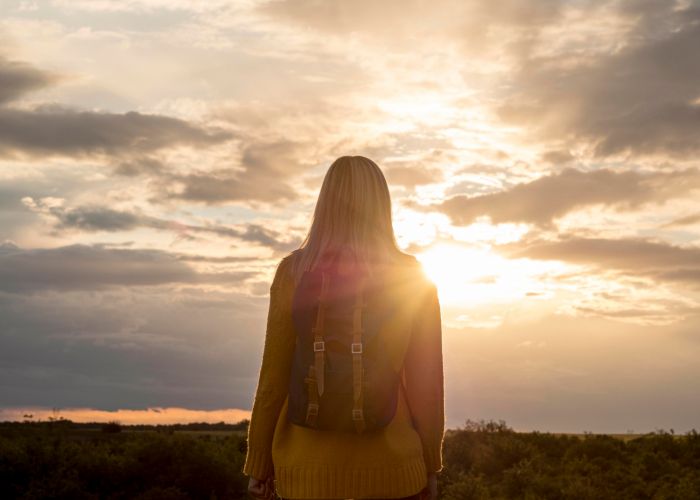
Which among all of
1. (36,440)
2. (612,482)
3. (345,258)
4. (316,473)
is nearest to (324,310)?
(345,258)

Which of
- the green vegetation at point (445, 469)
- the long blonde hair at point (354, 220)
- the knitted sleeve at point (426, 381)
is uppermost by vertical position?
the long blonde hair at point (354, 220)

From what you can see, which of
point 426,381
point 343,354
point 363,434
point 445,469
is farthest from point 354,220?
point 445,469

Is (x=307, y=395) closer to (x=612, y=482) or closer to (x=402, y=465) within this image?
(x=402, y=465)

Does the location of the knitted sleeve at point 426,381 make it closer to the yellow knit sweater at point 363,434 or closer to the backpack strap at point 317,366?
the yellow knit sweater at point 363,434

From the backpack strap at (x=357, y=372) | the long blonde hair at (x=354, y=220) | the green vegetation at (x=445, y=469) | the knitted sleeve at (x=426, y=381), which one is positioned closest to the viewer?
the backpack strap at (x=357, y=372)

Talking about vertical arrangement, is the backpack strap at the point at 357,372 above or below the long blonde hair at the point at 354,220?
below

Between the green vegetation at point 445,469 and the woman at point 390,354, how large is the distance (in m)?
7.86

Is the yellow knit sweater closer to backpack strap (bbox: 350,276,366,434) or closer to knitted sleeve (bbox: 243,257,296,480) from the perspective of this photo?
knitted sleeve (bbox: 243,257,296,480)

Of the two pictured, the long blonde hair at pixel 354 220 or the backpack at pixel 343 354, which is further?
the long blonde hair at pixel 354 220

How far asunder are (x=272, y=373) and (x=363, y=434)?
0.67m

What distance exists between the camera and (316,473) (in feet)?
15.3

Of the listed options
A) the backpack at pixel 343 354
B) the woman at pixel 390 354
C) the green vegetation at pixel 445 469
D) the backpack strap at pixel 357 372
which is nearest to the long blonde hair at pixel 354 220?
the woman at pixel 390 354

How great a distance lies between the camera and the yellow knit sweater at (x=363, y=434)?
4641mm

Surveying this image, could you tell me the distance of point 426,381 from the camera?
4957 millimetres
